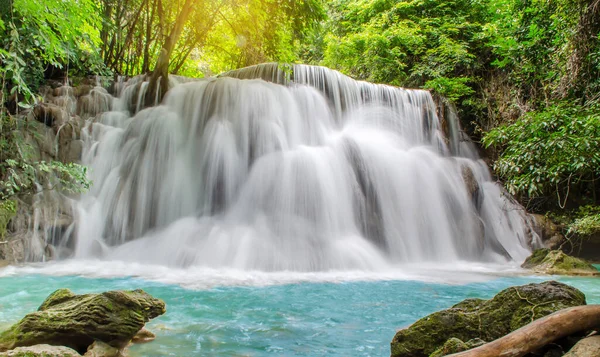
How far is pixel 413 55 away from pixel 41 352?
59.4 feet

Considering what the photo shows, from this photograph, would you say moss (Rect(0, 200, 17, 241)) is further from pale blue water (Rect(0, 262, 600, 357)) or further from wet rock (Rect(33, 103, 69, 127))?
wet rock (Rect(33, 103, 69, 127))

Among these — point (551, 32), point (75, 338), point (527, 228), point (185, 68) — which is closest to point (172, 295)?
point (75, 338)

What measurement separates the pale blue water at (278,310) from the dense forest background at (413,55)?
2.17 metres

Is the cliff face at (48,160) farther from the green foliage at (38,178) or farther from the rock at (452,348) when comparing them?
the rock at (452,348)

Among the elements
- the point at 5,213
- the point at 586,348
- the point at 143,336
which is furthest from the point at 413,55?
the point at 586,348

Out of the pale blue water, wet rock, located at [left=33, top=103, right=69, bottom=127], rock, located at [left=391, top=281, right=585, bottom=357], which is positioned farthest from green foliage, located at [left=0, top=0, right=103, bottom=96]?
rock, located at [left=391, top=281, right=585, bottom=357]

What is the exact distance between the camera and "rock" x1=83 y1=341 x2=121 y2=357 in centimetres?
310

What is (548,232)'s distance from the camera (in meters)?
11.8

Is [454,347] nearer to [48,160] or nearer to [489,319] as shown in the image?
[489,319]

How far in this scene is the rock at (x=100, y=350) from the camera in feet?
10.2

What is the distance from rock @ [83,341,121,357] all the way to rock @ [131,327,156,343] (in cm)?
34

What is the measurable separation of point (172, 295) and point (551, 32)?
8131 mm

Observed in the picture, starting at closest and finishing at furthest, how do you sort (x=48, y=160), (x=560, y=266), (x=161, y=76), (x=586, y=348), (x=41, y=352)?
(x=586, y=348)
(x=41, y=352)
(x=560, y=266)
(x=48, y=160)
(x=161, y=76)

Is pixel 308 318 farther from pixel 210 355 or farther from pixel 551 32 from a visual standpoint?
pixel 551 32
